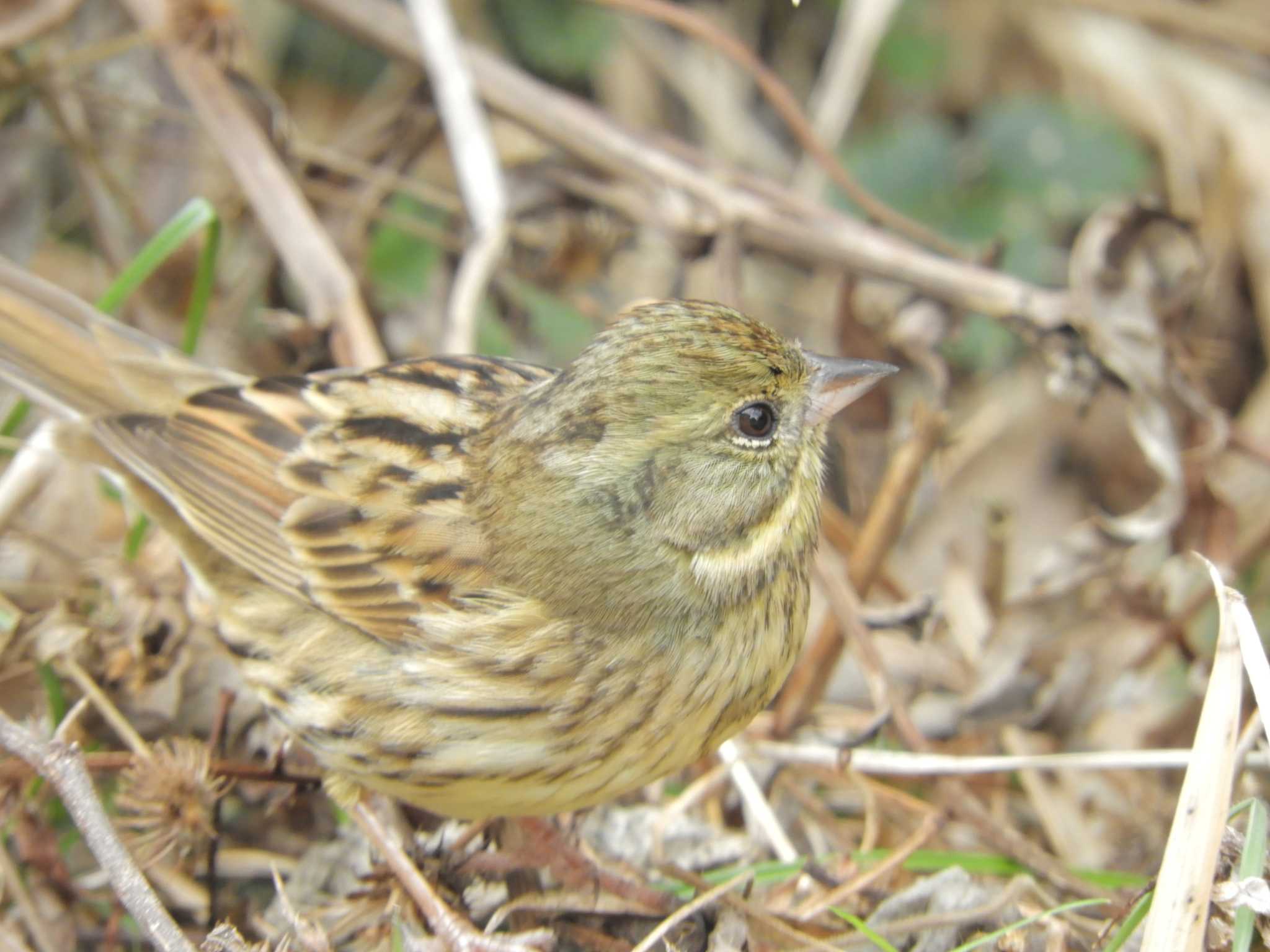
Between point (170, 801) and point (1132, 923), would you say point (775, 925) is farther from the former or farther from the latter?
point (170, 801)

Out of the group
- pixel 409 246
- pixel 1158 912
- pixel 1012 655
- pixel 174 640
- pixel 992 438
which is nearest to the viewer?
pixel 1158 912

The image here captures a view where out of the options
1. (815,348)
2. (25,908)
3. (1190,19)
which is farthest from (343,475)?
(1190,19)

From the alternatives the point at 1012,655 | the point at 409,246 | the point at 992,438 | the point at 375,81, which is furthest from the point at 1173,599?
the point at 375,81

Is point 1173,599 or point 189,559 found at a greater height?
point 189,559

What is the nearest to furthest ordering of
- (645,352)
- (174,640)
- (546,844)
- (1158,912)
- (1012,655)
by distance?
(1158,912), (645,352), (546,844), (174,640), (1012,655)

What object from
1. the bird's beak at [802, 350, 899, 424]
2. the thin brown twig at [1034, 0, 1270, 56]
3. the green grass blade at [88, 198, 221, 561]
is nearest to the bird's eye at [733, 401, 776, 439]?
the bird's beak at [802, 350, 899, 424]

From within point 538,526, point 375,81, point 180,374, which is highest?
point 375,81

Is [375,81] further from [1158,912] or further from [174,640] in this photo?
[1158,912]
